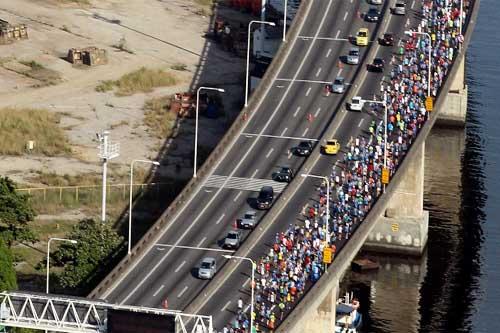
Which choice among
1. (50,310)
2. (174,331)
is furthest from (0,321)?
(174,331)

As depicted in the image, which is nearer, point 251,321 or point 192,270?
point 251,321

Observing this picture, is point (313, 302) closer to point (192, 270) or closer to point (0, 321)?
point (192, 270)

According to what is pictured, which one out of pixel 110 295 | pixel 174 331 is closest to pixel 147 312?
pixel 174 331

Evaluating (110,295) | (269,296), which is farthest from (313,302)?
(110,295)

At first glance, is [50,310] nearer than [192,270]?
Yes

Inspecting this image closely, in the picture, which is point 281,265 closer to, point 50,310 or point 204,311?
point 204,311
